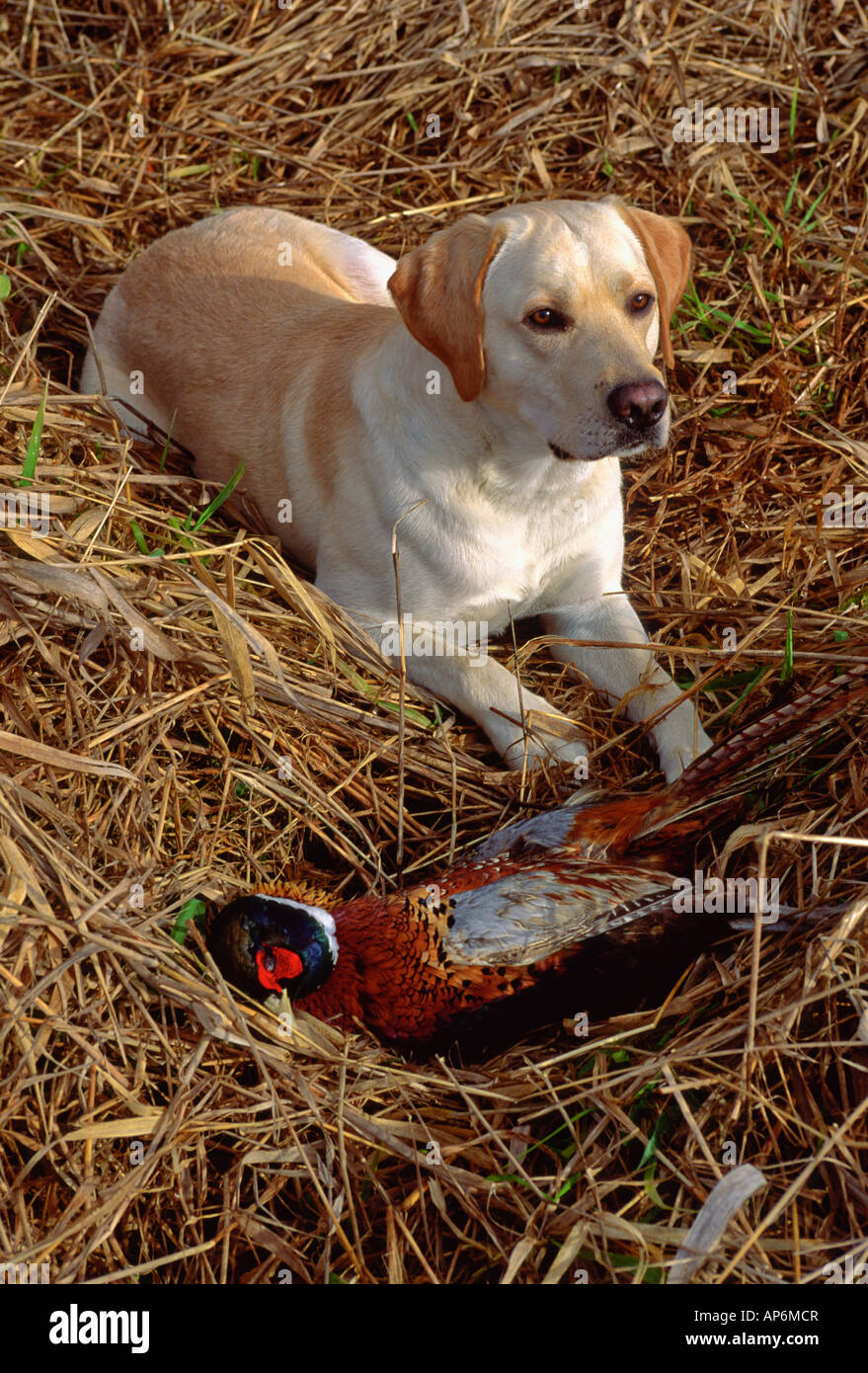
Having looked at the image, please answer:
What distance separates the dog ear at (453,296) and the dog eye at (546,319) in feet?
0.38

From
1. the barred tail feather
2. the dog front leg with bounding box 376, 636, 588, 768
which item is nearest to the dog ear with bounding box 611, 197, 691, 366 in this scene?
the dog front leg with bounding box 376, 636, 588, 768

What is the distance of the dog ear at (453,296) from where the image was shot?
2584 mm

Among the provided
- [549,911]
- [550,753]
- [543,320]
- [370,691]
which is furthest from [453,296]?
[549,911]

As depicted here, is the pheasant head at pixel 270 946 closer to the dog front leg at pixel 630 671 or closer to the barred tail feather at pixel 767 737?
the barred tail feather at pixel 767 737

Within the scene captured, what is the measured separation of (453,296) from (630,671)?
106 cm

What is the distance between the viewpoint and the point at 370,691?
2.96m

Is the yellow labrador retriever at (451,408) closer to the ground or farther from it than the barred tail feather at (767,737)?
farther from it

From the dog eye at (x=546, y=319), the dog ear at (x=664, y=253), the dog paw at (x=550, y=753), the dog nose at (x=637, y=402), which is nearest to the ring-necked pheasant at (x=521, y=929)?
the dog paw at (x=550, y=753)

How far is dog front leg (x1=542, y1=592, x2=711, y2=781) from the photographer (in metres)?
2.82

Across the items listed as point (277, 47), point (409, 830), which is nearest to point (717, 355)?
point (409, 830)

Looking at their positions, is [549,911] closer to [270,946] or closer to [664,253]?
[270,946]

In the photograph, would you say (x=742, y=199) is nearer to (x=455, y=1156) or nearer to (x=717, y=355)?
(x=717, y=355)

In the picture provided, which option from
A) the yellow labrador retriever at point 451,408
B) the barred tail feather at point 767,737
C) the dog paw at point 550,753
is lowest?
A: the dog paw at point 550,753

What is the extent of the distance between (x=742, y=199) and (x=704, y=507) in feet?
4.23
